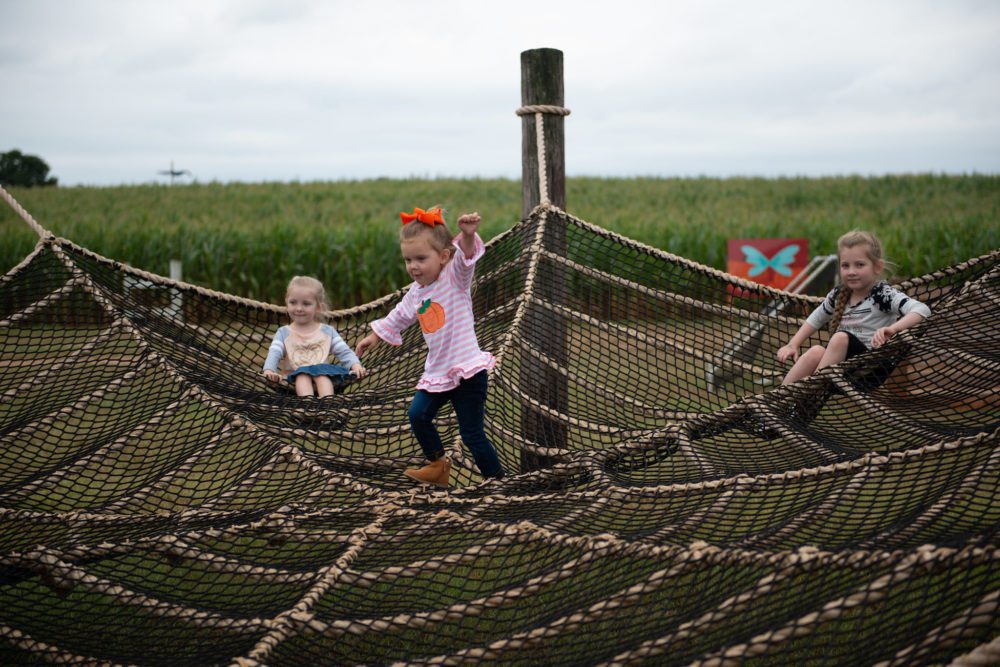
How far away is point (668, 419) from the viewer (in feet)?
7.74

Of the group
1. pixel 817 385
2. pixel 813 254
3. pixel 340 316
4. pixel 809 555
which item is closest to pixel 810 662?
pixel 809 555

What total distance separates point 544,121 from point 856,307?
1027mm

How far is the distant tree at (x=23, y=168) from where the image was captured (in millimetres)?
31750

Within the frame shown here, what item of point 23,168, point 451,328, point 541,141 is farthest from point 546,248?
point 23,168

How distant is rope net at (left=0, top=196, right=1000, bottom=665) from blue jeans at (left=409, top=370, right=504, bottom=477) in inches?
4.2

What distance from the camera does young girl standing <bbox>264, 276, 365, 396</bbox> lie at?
8.42 ft

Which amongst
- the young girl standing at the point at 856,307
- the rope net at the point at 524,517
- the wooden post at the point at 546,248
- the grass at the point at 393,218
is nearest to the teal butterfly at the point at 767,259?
the grass at the point at 393,218

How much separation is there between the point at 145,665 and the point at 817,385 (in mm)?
1491

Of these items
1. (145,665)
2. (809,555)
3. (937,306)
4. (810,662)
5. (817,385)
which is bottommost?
(810,662)

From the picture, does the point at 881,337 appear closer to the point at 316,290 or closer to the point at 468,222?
the point at 468,222

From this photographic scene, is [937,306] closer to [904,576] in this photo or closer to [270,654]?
[904,576]

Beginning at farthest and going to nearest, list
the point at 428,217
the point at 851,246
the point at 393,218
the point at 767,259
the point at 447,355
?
the point at 393,218 < the point at 767,259 < the point at 851,246 < the point at 447,355 < the point at 428,217

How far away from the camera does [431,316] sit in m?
1.95

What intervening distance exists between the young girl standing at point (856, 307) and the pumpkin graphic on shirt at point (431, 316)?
0.97 meters
